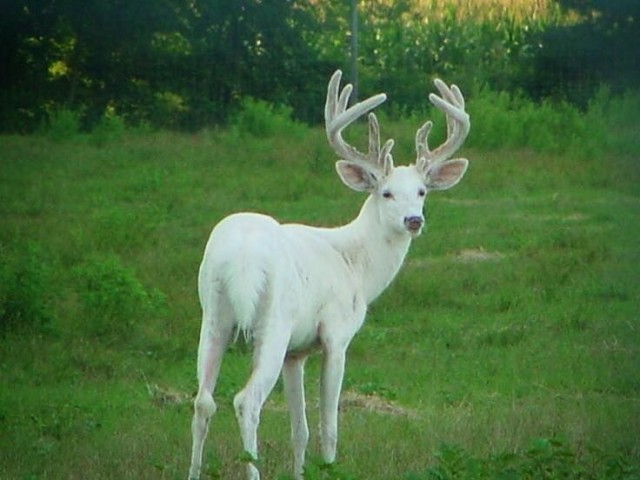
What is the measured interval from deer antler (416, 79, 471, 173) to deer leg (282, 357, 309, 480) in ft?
3.83

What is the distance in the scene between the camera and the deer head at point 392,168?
25.7ft

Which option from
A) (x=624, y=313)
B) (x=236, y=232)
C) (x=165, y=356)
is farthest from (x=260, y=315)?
(x=624, y=313)

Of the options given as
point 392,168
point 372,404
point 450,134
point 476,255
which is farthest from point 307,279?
point 476,255

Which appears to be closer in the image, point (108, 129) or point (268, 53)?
point (108, 129)

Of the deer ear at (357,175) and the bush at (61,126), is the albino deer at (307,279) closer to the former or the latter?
the deer ear at (357,175)

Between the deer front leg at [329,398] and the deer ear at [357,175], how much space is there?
98cm

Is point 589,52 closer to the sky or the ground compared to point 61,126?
closer to the sky

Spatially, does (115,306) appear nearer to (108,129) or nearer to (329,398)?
(329,398)

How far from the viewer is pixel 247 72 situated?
1991 centimetres

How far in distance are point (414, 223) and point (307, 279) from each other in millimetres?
723

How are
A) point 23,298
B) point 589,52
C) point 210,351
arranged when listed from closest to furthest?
point 210,351 → point 23,298 → point 589,52

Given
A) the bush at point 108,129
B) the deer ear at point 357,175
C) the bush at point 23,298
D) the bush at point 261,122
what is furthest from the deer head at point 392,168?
the bush at point 261,122

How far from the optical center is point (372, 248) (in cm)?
798

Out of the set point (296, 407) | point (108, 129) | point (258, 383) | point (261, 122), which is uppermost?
point (258, 383)
